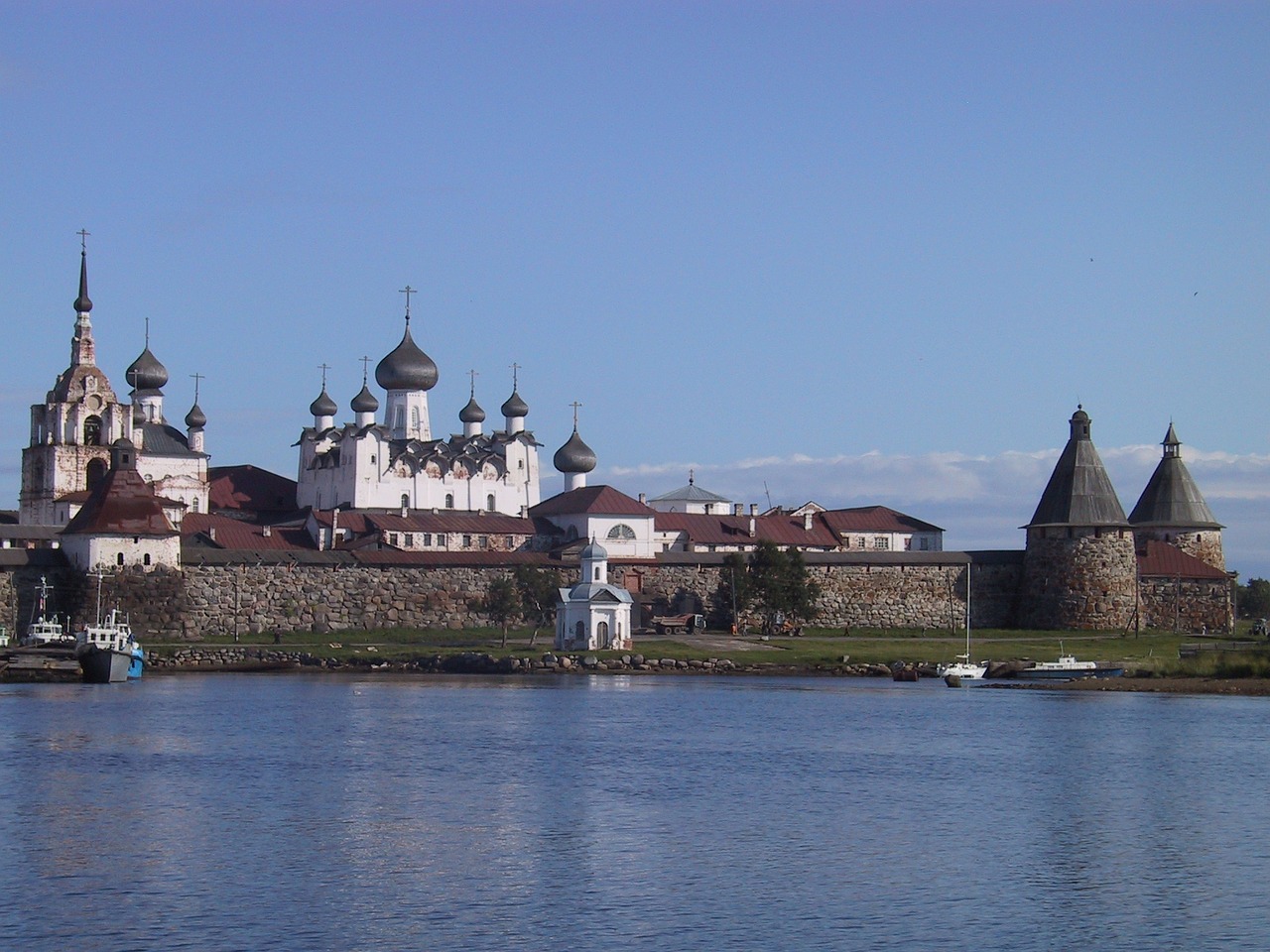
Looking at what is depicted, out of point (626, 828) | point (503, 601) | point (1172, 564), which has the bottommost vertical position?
point (626, 828)

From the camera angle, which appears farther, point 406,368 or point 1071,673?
point 406,368

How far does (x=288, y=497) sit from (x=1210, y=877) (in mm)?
57280

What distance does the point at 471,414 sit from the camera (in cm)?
7800

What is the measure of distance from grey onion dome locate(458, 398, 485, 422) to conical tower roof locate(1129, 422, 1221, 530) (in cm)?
2434

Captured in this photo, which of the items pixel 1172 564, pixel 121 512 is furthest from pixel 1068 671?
pixel 121 512

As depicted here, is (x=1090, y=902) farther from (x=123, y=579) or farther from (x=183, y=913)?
(x=123, y=579)

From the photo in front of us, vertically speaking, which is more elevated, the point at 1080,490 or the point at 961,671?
the point at 1080,490

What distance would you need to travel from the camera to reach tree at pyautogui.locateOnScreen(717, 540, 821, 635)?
59656mm

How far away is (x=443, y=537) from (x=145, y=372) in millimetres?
14740

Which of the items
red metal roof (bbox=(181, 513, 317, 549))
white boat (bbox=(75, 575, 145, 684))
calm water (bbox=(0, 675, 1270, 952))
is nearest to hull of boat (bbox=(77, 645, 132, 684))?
white boat (bbox=(75, 575, 145, 684))

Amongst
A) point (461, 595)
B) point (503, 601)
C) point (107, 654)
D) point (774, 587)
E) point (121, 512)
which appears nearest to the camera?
point (107, 654)

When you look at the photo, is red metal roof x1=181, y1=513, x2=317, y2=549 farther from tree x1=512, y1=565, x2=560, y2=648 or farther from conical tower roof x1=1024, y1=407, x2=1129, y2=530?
conical tower roof x1=1024, y1=407, x2=1129, y2=530

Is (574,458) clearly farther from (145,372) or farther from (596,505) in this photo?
(145,372)

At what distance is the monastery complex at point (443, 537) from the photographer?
5688cm
